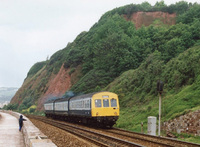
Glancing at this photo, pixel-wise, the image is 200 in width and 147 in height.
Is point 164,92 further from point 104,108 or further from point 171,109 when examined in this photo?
point 104,108

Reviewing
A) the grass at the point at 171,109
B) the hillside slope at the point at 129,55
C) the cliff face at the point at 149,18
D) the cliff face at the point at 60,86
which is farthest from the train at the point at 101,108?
the cliff face at the point at 149,18

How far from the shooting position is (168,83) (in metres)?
28.2

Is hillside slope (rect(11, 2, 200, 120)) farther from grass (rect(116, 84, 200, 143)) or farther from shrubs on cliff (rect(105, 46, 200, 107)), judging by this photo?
grass (rect(116, 84, 200, 143))

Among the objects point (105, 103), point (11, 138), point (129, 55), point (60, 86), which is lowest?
point (11, 138)

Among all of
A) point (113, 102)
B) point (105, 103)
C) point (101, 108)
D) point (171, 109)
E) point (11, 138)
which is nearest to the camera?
point (11, 138)

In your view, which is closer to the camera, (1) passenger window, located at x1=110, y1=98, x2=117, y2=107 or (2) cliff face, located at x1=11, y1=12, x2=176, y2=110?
(1) passenger window, located at x1=110, y1=98, x2=117, y2=107

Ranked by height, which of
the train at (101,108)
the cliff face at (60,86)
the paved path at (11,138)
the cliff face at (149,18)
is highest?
the cliff face at (149,18)

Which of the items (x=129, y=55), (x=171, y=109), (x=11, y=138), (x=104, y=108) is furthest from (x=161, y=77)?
(x=11, y=138)

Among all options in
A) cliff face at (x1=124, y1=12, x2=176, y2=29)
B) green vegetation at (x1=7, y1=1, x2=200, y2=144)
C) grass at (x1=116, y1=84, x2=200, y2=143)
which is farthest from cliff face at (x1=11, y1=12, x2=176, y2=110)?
grass at (x1=116, y1=84, x2=200, y2=143)

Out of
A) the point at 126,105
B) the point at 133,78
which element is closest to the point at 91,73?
the point at 133,78

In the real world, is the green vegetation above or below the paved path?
above

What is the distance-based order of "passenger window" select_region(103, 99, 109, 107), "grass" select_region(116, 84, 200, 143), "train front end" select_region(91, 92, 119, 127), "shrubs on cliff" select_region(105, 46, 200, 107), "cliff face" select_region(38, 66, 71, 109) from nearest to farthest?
"grass" select_region(116, 84, 200, 143) → "train front end" select_region(91, 92, 119, 127) → "passenger window" select_region(103, 99, 109, 107) → "shrubs on cliff" select_region(105, 46, 200, 107) → "cliff face" select_region(38, 66, 71, 109)

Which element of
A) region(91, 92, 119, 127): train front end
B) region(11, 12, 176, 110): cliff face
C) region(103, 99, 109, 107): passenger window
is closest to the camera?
region(91, 92, 119, 127): train front end

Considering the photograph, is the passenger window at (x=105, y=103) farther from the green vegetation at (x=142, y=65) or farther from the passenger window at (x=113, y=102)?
the green vegetation at (x=142, y=65)
